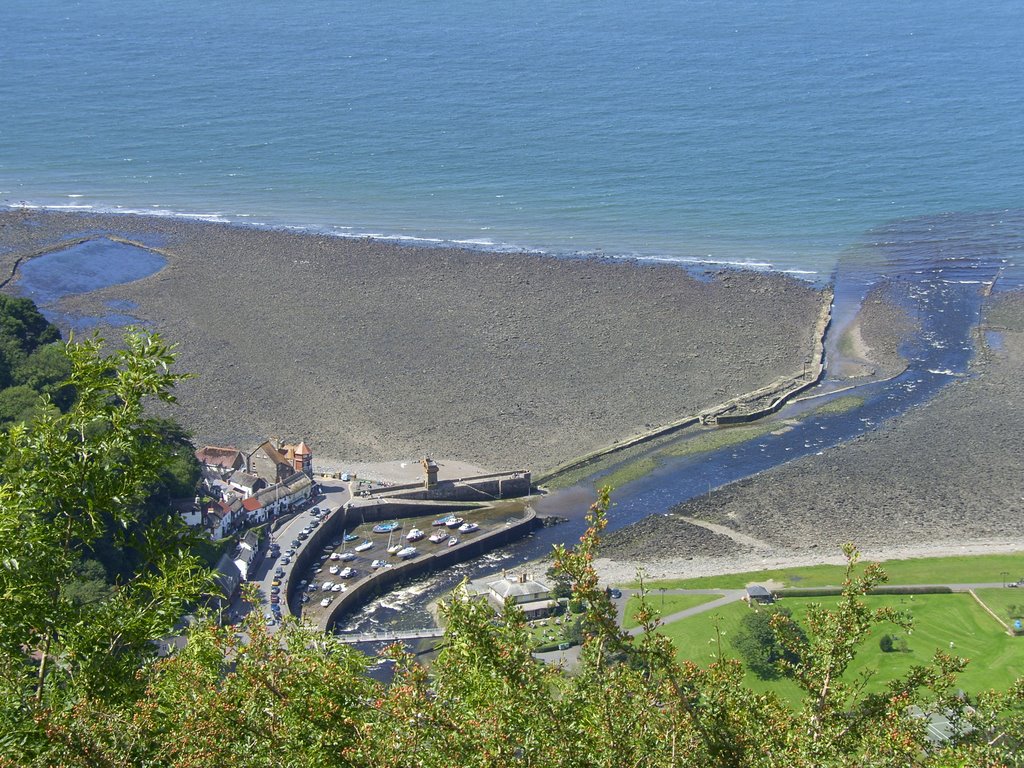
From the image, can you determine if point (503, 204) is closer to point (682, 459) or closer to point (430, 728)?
point (682, 459)

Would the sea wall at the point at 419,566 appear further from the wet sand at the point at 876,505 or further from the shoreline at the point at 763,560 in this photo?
the shoreline at the point at 763,560

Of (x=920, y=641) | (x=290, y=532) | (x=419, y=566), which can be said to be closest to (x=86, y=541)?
(x=920, y=641)

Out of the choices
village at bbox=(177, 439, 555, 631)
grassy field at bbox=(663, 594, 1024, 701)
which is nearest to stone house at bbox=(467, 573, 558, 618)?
village at bbox=(177, 439, 555, 631)

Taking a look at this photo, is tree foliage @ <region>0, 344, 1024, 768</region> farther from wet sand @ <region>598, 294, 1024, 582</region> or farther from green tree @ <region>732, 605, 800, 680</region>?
wet sand @ <region>598, 294, 1024, 582</region>

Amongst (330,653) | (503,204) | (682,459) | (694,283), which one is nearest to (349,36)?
(503,204)

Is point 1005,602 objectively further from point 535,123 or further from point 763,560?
point 535,123

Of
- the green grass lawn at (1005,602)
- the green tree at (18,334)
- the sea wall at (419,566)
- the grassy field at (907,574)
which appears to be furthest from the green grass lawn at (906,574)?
the green tree at (18,334)
